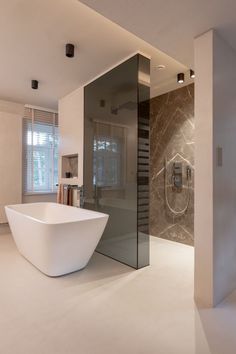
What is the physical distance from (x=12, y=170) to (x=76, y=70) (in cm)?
252

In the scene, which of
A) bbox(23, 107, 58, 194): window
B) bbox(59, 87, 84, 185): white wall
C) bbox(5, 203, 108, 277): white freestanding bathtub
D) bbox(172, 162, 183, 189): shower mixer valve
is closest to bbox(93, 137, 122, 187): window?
bbox(59, 87, 84, 185): white wall

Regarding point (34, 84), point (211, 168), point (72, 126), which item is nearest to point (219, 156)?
point (211, 168)

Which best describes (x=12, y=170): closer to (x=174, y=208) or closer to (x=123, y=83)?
(x=123, y=83)

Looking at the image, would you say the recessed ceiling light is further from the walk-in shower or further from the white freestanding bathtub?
the white freestanding bathtub

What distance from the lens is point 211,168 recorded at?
206cm

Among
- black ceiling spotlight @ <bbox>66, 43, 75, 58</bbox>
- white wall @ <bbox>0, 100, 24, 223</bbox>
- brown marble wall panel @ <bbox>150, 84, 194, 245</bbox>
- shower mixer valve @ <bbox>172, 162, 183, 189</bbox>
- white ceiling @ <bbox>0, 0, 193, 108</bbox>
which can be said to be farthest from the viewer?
white wall @ <bbox>0, 100, 24, 223</bbox>

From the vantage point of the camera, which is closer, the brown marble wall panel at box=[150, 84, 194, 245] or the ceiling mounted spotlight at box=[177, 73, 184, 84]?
the ceiling mounted spotlight at box=[177, 73, 184, 84]

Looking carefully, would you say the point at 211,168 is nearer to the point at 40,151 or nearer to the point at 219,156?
the point at 219,156

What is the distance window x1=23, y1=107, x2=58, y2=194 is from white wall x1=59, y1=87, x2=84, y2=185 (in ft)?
2.69

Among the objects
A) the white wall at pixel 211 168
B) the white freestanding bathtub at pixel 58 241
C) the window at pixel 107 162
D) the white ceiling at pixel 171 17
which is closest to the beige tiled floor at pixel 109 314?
the white freestanding bathtub at pixel 58 241

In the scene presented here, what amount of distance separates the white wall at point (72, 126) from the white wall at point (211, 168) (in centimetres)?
227

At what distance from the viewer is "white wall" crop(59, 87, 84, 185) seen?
3975mm

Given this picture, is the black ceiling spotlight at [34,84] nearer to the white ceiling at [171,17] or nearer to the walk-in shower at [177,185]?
the white ceiling at [171,17]

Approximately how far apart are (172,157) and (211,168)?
1.95 m
